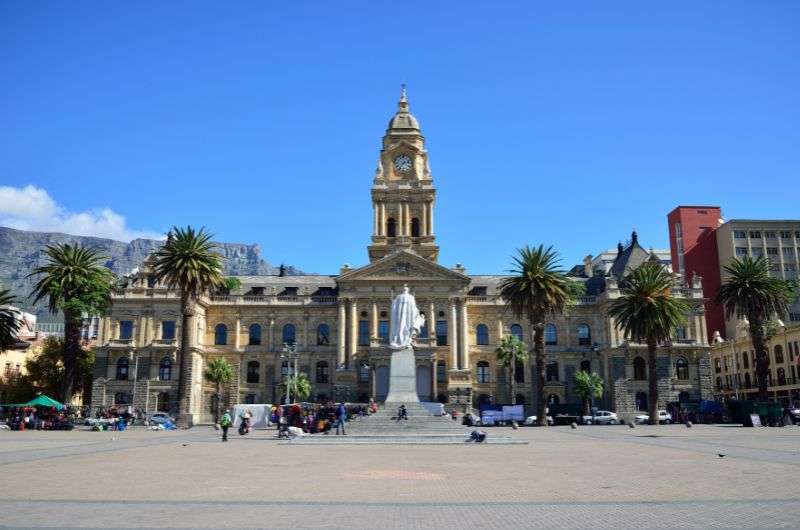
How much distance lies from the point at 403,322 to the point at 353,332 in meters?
39.4

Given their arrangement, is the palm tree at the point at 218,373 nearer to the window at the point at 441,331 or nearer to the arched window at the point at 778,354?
the window at the point at 441,331

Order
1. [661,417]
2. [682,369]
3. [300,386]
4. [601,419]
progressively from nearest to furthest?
[601,419]
[661,417]
[300,386]
[682,369]

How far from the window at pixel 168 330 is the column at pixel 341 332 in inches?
716

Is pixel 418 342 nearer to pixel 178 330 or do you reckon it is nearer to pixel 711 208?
pixel 178 330

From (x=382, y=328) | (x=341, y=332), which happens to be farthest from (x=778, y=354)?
(x=341, y=332)

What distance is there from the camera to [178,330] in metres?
78.4

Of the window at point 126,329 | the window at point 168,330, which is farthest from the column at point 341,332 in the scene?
the window at point 126,329

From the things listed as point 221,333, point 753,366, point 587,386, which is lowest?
point 587,386

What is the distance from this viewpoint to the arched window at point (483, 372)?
8050cm

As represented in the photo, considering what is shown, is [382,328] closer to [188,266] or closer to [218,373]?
[218,373]

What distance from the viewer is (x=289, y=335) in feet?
271

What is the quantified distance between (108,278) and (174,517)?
204ft

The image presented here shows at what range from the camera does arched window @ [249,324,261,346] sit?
270 ft

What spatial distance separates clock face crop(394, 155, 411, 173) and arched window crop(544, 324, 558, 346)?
26115mm
